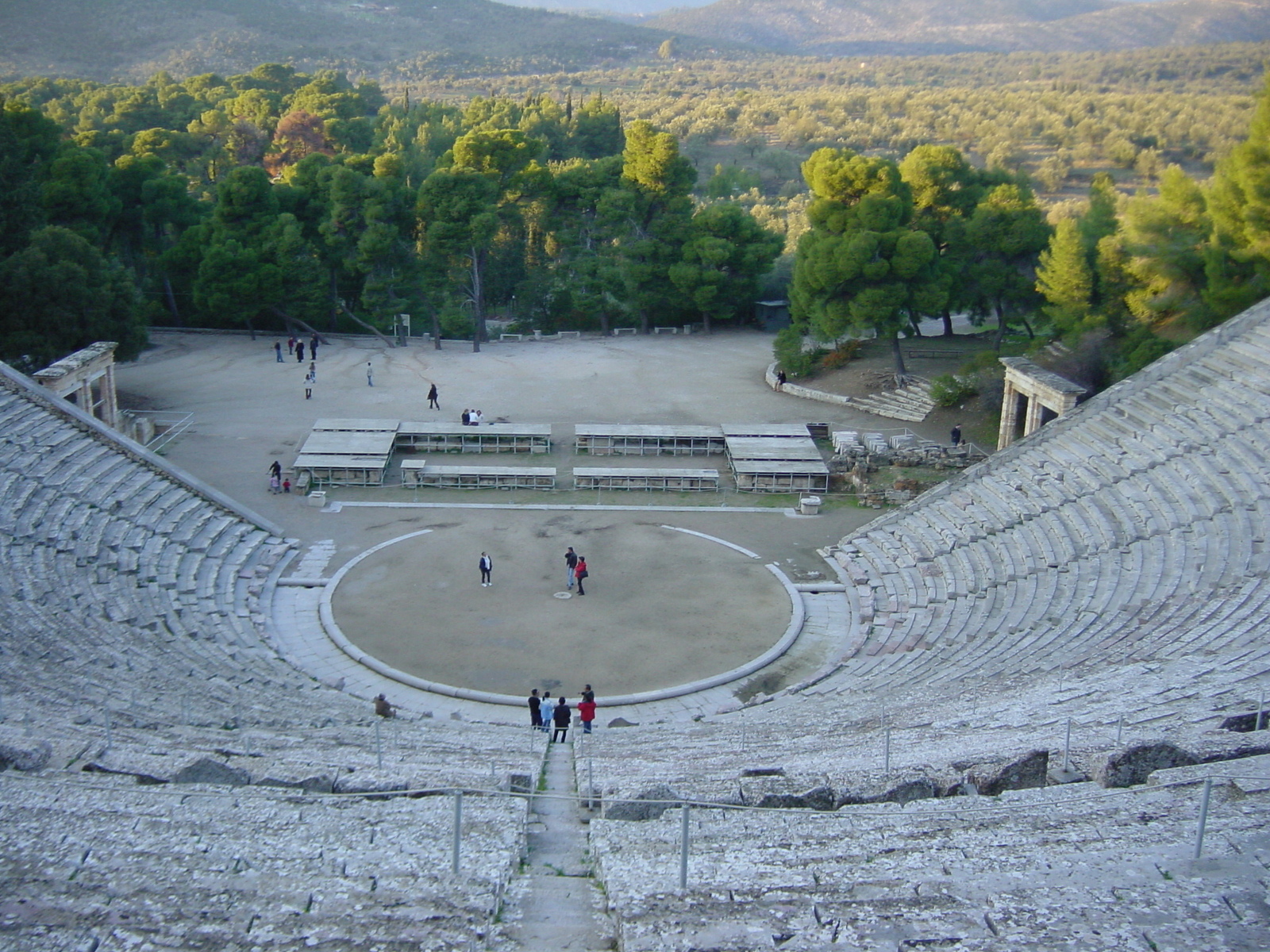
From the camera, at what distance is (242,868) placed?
27.1 ft

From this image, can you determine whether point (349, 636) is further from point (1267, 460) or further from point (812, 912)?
point (1267, 460)

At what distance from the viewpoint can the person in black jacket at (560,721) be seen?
14898 mm

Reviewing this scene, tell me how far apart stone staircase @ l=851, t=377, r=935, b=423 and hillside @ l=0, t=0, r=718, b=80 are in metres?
94.1

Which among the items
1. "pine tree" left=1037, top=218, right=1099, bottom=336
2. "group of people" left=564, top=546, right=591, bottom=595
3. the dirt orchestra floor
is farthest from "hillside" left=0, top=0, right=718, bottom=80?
"group of people" left=564, top=546, right=591, bottom=595

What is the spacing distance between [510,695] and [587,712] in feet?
5.80

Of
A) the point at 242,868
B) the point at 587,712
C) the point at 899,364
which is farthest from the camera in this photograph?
the point at 899,364

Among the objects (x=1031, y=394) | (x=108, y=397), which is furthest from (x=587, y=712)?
(x=108, y=397)

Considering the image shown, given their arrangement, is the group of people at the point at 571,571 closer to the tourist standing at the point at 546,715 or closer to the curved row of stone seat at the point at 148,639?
the curved row of stone seat at the point at 148,639

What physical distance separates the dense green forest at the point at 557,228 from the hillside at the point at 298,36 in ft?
143

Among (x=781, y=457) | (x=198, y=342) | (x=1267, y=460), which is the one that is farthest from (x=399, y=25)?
(x=1267, y=460)

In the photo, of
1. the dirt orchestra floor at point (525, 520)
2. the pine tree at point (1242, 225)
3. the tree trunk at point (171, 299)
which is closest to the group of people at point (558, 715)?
the dirt orchestra floor at point (525, 520)

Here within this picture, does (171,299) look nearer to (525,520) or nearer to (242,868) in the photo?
(525,520)

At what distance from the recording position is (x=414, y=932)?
24.4 feet

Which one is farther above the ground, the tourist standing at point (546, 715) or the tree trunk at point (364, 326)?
the tourist standing at point (546, 715)
